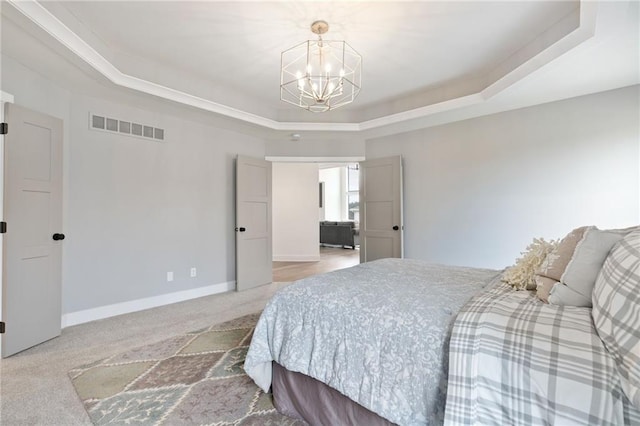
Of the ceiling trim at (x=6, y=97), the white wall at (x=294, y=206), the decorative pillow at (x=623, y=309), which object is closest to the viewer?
the decorative pillow at (x=623, y=309)

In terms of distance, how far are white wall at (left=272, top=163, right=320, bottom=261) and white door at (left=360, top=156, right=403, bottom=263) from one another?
2.97 metres

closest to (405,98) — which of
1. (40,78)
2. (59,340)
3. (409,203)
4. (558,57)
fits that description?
(409,203)

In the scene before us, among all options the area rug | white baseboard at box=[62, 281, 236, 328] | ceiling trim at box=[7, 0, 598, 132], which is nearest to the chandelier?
ceiling trim at box=[7, 0, 598, 132]

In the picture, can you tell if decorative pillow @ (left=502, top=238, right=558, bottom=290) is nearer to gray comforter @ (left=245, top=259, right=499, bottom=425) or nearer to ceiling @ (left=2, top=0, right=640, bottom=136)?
gray comforter @ (left=245, top=259, right=499, bottom=425)

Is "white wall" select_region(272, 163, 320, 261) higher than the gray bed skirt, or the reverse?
"white wall" select_region(272, 163, 320, 261)

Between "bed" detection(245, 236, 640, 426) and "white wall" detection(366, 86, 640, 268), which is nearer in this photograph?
"bed" detection(245, 236, 640, 426)

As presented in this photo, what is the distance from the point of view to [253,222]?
4.79m

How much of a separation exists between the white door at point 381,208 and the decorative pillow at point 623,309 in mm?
3412

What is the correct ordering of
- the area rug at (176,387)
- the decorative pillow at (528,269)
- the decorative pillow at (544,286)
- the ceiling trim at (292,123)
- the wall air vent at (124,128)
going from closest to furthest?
the decorative pillow at (544,286) → the decorative pillow at (528,269) → the area rug at (176,387) → the ceiling trim at (292,123) → the wall air vent at (124,128)

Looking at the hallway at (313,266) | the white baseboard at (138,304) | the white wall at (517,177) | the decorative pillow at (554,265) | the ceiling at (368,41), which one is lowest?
the hallway at (313,266)

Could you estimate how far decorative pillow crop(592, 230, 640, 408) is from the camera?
79 cm

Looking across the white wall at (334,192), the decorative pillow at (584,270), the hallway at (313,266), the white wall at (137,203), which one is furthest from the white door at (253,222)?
the white wall at (334,192)

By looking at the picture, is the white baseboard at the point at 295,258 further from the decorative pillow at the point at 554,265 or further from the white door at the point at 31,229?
the decorative pillow at the point at 554,265

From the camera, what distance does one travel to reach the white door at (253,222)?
4.56m
